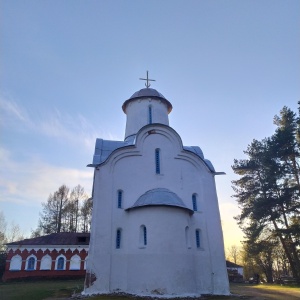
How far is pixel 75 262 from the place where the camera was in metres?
26.9

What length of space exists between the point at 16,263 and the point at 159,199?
67.8 feet

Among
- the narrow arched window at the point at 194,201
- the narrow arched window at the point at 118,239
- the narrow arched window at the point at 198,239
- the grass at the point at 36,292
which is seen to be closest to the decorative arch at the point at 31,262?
the grass at the point at 36,292

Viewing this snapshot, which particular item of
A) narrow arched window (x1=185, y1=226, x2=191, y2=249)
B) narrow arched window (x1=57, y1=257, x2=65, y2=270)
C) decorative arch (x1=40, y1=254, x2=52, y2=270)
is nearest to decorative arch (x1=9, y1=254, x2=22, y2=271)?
decorative arch (x1=40, y1=254, x2=52, y2=270)

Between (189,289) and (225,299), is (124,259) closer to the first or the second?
(189,289)

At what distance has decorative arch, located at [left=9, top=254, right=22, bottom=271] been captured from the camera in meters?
25.7

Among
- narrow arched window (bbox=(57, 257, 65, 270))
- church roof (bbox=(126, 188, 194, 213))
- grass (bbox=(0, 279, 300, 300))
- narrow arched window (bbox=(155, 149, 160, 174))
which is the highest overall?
narrow arched window (bbox=(155, 149, 160, 174))

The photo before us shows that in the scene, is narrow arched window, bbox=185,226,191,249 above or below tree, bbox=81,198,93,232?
below

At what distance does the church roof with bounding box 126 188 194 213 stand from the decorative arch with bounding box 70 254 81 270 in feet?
54.9

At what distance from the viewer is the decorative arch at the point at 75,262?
87.7 ft

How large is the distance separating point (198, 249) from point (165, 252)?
2918 mm

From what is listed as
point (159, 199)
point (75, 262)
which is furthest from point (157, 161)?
point (75, 262)

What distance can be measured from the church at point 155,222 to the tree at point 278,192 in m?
8.82

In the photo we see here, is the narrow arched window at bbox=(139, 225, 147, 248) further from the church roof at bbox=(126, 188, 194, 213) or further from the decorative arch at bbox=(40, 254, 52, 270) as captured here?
the decorative arch at bbox=(40, 254, 52, 270)

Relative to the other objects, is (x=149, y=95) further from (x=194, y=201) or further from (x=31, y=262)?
(x=31, y=262)
